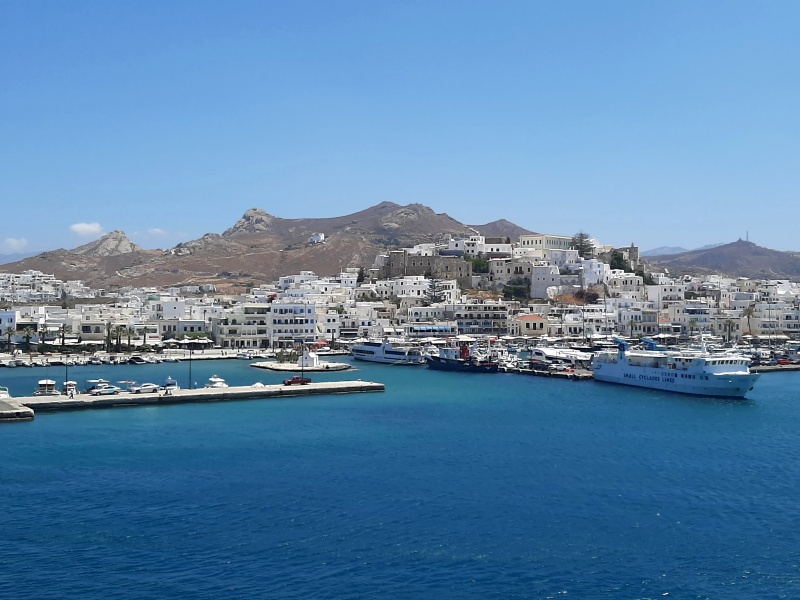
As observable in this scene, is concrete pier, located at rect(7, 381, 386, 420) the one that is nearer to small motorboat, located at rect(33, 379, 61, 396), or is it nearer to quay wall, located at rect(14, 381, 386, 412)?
quay wall, located at rect(14, 381, 386, 412)

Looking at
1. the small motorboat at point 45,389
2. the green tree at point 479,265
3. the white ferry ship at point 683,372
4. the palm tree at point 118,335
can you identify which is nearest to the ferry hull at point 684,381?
the white ferry ship at point 683,372

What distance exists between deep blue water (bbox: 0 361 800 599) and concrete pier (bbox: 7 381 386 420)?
3.97ft

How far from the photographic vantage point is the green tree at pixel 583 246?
93.5 meters

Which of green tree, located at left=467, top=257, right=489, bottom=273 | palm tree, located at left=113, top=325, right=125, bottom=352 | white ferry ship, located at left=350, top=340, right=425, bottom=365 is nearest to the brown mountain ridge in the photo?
green tree, located at left=467, top=257, right=489, bottom=273

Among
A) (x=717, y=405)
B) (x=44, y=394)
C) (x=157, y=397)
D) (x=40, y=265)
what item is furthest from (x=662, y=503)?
(x=40, y=265)

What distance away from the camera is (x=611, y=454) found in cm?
2602

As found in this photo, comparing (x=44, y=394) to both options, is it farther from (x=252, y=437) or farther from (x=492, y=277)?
(x=492, y=277)

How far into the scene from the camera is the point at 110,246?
181000 mm

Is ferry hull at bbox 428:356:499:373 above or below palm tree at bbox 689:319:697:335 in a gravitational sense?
below

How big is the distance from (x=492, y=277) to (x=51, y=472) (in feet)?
218

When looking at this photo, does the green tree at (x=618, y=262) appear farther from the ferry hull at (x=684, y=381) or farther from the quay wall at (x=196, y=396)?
the quay wall at (x=196, y=396)

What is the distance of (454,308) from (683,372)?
3519cm

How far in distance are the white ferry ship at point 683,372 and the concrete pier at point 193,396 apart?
1273 cm

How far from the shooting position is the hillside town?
66750mm
